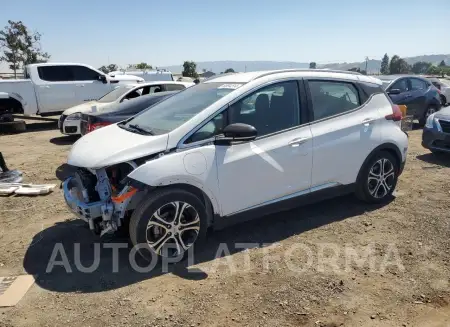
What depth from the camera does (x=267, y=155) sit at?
3846mm

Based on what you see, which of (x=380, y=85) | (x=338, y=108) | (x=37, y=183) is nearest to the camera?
(x=338, y=108)

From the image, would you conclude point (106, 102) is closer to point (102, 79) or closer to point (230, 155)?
point (102, 79)

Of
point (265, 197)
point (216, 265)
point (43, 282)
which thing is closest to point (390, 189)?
point (265, 197)

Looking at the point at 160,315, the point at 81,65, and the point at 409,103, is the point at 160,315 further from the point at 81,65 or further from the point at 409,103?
the point at 81,65

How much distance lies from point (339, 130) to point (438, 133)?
3873mm

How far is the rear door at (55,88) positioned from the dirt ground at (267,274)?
8.47 meters

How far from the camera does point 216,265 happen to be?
3.58m

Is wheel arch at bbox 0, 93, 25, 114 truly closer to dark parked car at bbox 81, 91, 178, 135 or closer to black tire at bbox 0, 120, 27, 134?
black tire at bbox 0, 120, 27, 134

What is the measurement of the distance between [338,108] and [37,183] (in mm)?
4743

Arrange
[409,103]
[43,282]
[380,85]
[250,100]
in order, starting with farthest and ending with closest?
[409,103] < [380,85] < [250,100] < [43,282]

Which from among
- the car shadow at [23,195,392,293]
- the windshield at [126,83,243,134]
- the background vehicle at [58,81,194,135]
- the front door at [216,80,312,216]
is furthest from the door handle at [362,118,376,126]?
the background vehicle at [58,81,194,135]

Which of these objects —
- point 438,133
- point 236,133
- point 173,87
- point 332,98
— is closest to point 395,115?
point 332,98

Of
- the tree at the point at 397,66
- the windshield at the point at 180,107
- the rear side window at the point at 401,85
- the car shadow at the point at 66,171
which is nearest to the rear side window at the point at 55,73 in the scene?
the windshield at the point at 180,107

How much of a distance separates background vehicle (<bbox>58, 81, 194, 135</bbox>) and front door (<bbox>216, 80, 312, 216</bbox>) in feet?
19.0
